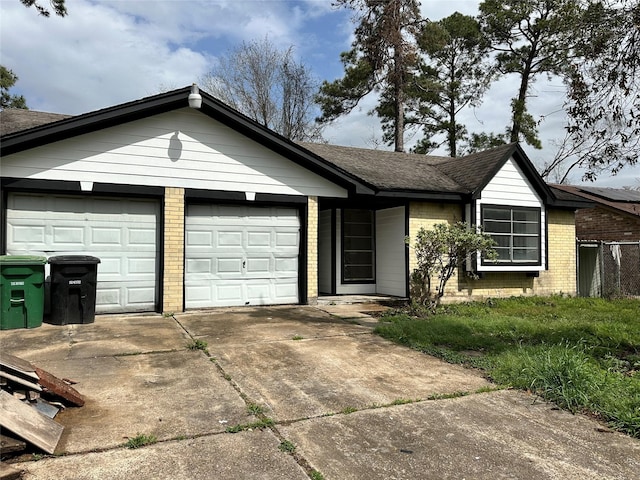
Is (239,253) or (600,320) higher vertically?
(239,253)

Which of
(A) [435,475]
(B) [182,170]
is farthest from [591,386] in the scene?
(B) [182,170]

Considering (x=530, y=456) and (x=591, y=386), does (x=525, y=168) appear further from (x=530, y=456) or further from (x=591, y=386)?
(x=530, y=456)

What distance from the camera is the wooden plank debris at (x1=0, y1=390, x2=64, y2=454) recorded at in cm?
312

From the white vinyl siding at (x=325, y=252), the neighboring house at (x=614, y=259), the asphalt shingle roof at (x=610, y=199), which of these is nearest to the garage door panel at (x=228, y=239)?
the white vinyl siding at (x=325, y=252)

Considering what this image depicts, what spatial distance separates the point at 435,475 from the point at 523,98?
83.1 ft

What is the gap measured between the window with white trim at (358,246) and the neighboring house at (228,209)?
3 centimetres

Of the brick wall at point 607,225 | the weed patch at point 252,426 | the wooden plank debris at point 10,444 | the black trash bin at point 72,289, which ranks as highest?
the brick wall at point 607,225

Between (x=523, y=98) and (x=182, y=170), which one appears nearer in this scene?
(x=182, y=170)

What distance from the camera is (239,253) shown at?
32.4 feet

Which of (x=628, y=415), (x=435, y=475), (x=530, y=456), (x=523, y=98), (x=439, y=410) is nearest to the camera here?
(x=435, y=475)

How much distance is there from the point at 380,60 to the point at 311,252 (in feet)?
48.2

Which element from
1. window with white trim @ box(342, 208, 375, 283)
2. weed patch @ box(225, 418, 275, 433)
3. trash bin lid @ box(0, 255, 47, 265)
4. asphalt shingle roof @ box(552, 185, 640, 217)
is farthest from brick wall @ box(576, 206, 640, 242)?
trash bin lid @ box(0, 255, 47, 265)

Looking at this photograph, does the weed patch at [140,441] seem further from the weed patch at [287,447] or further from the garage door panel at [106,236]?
the garage door panel at [106,236]

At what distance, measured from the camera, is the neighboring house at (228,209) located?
8.36 m
